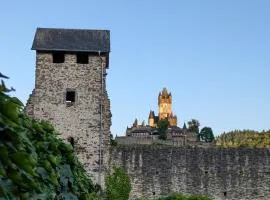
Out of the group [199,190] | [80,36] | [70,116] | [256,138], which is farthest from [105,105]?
[256,138]

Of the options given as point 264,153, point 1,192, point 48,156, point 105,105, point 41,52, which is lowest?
point 1,192

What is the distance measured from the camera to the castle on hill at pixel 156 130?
8562 centimetres

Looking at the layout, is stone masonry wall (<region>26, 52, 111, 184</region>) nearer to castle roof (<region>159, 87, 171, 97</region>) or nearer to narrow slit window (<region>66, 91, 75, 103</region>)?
narrow slit window (<region>66, 91, 75, 103</region>)

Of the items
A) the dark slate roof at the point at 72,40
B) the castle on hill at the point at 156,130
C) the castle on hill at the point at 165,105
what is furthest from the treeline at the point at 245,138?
the castle on hill at the point at 165,105

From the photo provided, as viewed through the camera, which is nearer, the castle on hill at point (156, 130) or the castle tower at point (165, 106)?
the castle on hill at point (156, 130)

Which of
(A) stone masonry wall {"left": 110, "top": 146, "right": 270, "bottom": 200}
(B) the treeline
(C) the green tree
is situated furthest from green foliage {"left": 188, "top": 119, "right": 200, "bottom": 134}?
(A) stone masonry wall {"left": 110, "top": 146, "right": 270, "bottom": 200}

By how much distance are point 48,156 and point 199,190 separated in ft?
79.1

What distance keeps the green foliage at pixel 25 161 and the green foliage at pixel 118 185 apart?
21.2m

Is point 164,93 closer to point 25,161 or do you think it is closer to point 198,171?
point 198,171

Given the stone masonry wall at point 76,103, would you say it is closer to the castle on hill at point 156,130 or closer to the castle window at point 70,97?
the castle window at point 70,97

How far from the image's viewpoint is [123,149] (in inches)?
1116

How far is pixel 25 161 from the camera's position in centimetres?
329

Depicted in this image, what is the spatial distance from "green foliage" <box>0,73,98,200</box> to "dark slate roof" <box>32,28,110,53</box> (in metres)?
21.6

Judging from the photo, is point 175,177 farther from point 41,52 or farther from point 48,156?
point 48,156
